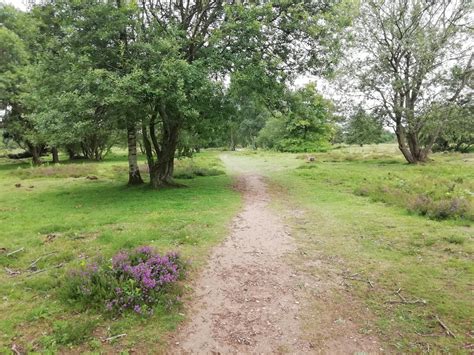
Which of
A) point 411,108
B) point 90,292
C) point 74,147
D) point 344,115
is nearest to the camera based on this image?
point 90,292

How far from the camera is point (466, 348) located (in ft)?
15.2

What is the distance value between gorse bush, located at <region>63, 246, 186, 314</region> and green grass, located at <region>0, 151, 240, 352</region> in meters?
0.22

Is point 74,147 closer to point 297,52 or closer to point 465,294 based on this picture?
point 297,52

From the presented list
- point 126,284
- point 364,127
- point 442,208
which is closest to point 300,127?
point 364,127

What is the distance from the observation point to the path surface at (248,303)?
492 centimetres

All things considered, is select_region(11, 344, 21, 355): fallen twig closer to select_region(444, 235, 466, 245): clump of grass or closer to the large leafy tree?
select_region(444, 235, 466, 245): clump of grass

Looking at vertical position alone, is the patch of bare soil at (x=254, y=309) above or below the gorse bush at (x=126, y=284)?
below

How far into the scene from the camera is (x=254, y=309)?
231 inches

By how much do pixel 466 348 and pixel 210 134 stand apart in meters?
17.6

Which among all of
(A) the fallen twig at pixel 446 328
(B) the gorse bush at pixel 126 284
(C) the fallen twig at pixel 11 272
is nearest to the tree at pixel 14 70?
(C) the fallen twig at pixel 11 272

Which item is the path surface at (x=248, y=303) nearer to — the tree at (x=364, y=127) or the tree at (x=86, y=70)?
the tree at (x=86, y=70)

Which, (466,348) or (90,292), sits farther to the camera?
(90,292)

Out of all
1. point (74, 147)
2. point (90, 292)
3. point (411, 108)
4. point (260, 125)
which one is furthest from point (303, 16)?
point (260, 125)

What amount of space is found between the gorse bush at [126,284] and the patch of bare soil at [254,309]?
0.61 meters
